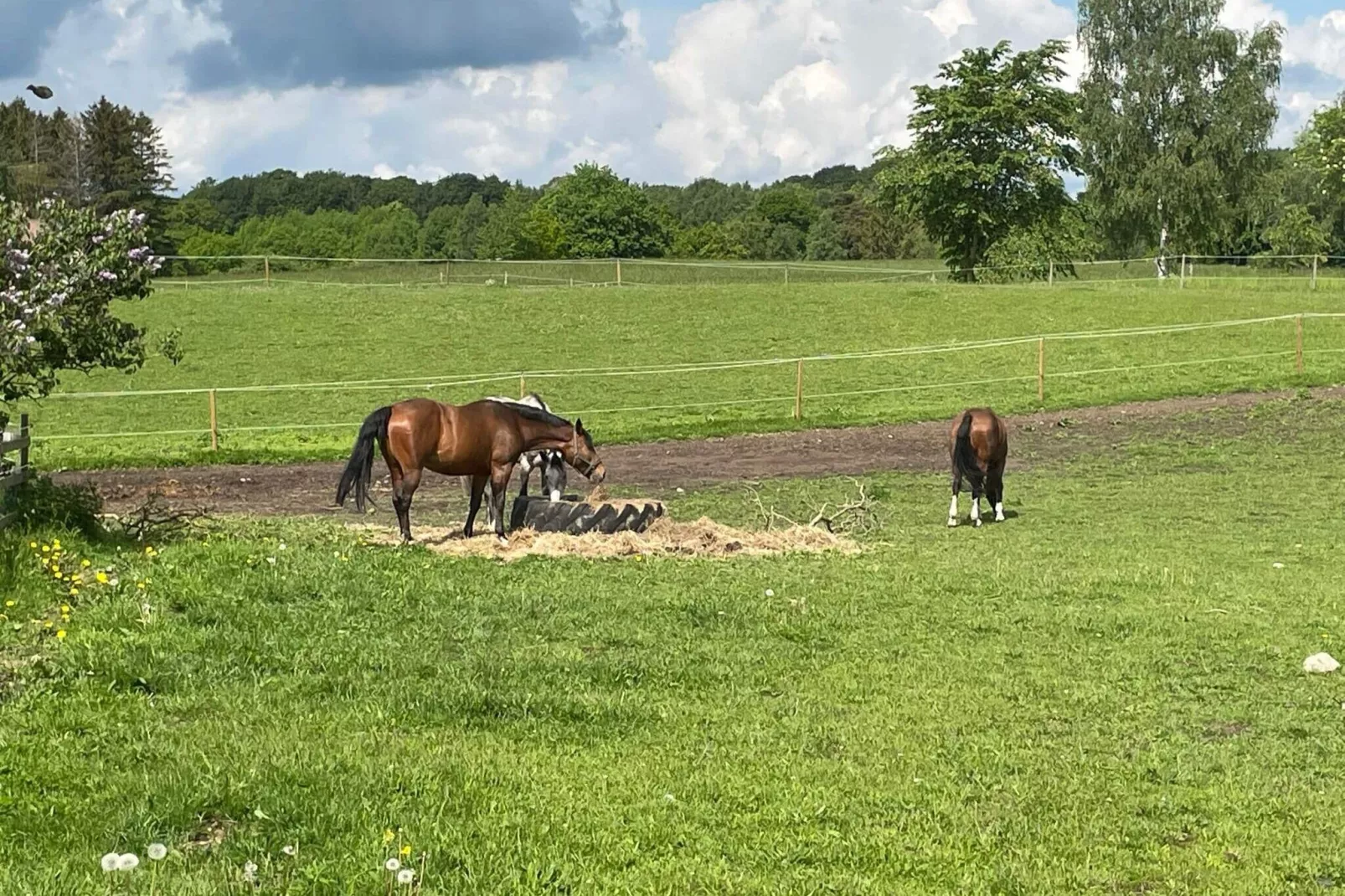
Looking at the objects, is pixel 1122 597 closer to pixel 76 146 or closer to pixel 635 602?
pixel 635 602

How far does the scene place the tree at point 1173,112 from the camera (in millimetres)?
53344

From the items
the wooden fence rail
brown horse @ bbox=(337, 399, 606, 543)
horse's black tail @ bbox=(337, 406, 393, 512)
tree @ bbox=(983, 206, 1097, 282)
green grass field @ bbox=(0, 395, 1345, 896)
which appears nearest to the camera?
green grass field @ bbox=(0, 395, 1345, 896)

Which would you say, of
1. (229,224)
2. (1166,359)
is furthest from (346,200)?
(1166,359)

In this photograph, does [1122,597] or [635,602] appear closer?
[635,602]

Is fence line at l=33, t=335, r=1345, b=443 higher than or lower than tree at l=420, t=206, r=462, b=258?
lower

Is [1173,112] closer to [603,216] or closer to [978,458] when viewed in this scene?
[978,458]

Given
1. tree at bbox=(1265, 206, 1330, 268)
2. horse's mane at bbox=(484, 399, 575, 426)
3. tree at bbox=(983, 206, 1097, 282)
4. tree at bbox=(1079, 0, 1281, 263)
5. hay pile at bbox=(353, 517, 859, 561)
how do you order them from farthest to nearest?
tree at bbox=(1265, 206, 1330, 268) → tree at bbox=(1079, 0, 1281, 263) → tree at bbox=(983, 206, 1097, 282) → horse's mane at bbox=(484, 399, 575, 426) → hay pile at bbox=(353, 517, 859, 561)

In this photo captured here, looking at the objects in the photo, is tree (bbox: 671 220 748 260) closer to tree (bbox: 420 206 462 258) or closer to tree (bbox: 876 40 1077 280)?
tree (bbox: 420 206 462 258)

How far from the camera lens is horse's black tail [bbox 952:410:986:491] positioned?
13312 mm

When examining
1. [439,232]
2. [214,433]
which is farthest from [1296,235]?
[439,232]

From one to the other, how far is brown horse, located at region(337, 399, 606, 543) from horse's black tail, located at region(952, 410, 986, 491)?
4.04 meters

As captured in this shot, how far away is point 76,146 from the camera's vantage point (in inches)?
2817

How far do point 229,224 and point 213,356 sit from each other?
3956 inches

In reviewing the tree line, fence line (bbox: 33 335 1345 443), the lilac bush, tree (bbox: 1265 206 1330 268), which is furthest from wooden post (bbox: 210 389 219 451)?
tree (bbox: 1265 206 1330 268)
